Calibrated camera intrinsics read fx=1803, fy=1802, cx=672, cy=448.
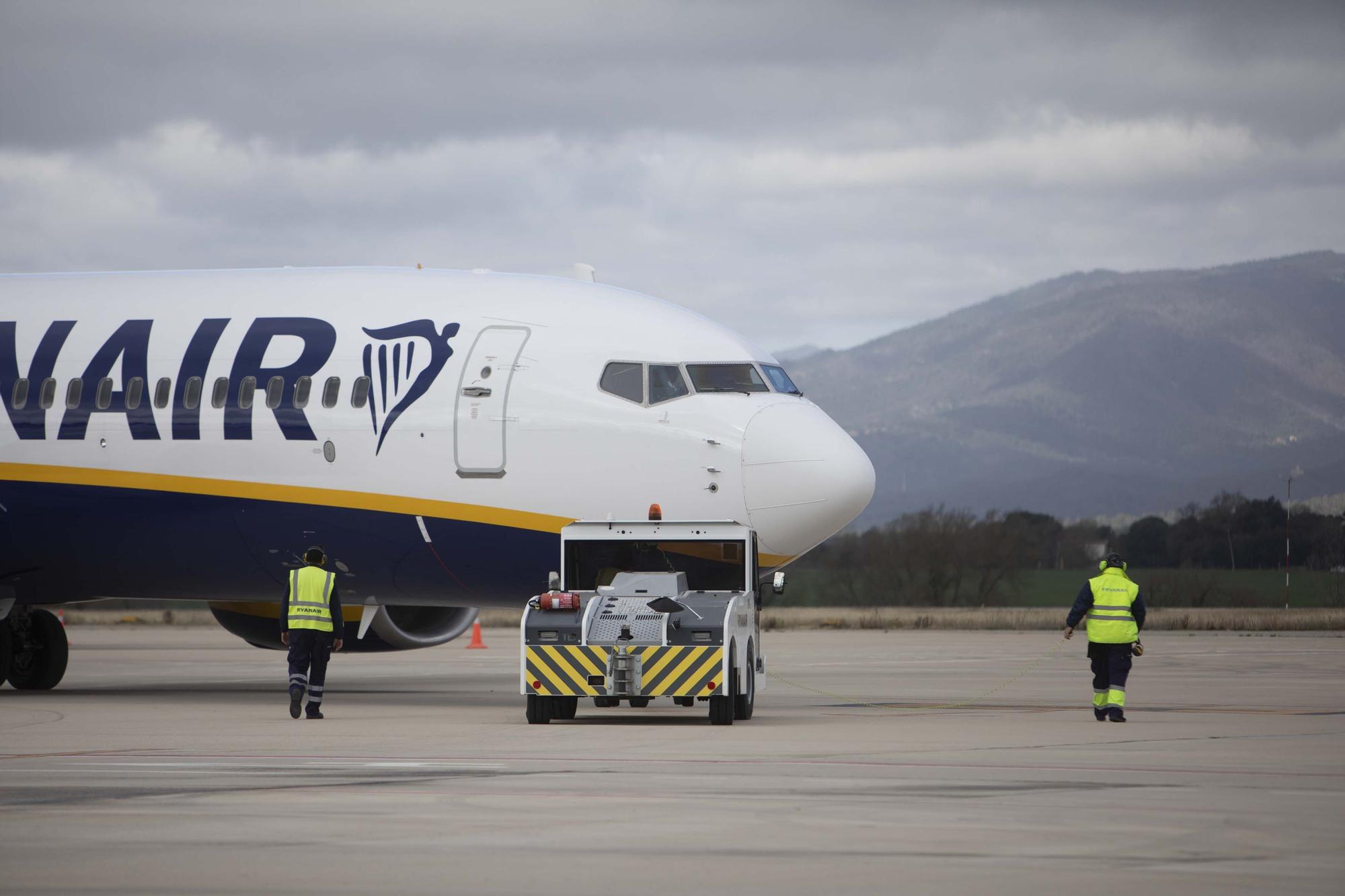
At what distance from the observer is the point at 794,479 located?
2042 centimetres

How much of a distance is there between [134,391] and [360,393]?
318cm

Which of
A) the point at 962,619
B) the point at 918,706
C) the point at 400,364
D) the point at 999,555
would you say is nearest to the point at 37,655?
the point at 400,364

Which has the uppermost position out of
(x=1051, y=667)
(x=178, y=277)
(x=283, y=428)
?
(x=178, y=277)

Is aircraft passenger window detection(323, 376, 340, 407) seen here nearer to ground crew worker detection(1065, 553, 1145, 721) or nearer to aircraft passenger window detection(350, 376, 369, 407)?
aircraft passenger window detection(350, 376, 369, 407)

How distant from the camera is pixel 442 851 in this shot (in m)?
9.83

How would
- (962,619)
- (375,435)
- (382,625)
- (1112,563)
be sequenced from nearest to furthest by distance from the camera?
(1112,563)
(375,435)
(382,625)
(962,619)

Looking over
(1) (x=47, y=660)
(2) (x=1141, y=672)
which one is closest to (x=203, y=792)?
(1) (x=47, y=660)

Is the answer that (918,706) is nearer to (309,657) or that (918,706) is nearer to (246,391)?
(309,657)

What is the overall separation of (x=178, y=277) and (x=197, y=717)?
6585 millimetres

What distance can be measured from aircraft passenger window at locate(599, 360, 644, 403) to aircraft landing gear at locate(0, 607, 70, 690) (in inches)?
385

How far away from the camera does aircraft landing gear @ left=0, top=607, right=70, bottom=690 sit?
84.9ft

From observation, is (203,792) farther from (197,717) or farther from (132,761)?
(197,717)

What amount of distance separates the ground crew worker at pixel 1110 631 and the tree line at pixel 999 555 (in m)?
58.6

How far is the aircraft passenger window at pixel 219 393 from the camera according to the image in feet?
73.5
